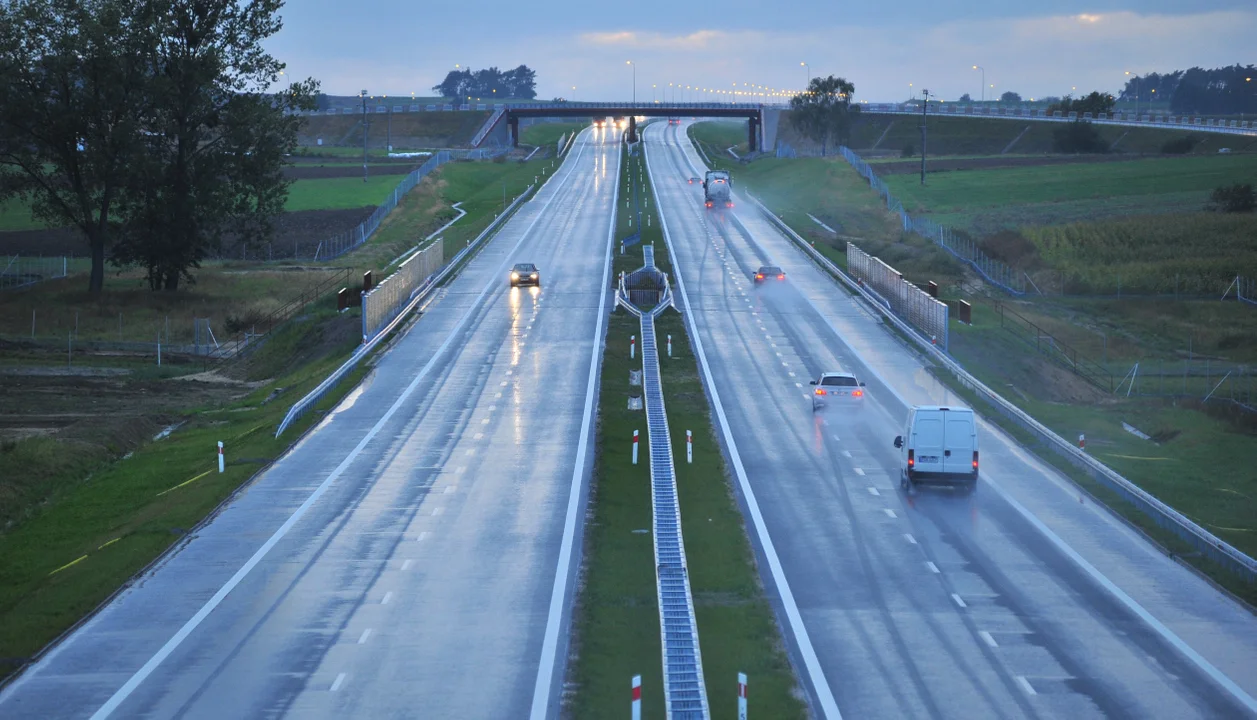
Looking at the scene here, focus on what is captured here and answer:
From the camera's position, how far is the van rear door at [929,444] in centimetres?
3269

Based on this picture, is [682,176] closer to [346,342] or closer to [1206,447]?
[346,342]

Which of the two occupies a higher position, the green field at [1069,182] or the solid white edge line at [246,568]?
the green field at [1069,182]

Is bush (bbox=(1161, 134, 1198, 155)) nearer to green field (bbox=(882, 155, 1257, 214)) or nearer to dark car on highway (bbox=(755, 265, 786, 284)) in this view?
green field (bbox=(882, 155, 1257, 214))

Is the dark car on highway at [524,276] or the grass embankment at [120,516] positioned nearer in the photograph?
the grass embankment at [120,516]

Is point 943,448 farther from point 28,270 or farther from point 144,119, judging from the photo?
point 28,270

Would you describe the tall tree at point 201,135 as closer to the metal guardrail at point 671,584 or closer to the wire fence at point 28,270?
the wire fence at point 28,270

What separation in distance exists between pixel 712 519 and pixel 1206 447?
1949 cm

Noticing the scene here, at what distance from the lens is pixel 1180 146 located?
5802 inches

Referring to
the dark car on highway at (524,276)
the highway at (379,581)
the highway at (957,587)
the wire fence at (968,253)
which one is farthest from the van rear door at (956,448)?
the wire fence at (968,253)

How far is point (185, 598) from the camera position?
82.9ft

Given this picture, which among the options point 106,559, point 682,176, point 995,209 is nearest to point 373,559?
point 106,559

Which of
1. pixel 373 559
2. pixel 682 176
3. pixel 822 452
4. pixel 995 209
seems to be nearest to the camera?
pixel 373 559

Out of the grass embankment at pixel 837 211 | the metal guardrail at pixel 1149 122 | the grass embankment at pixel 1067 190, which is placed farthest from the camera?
the metal guardrail at pixel 1149 122

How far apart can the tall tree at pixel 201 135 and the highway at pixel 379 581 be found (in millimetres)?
28972
